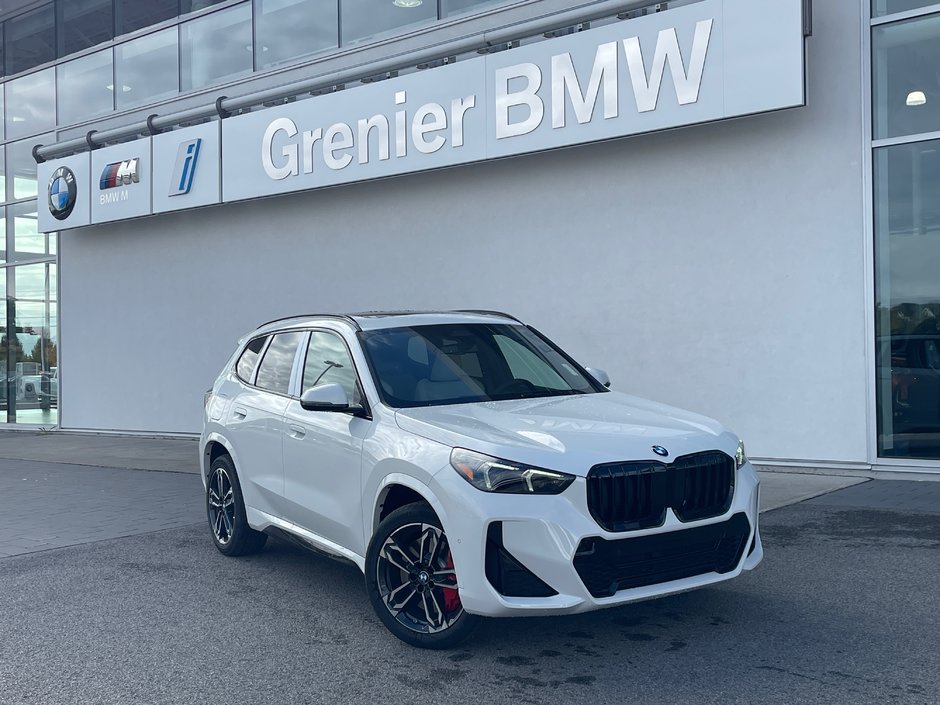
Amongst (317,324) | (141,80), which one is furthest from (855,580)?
(141,80)

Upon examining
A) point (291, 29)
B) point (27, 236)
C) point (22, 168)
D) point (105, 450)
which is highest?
point (291, 29)

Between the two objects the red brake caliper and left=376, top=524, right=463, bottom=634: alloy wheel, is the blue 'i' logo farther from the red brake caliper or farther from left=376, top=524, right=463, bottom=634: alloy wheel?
the red brake caliper

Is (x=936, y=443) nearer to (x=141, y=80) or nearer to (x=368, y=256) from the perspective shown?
(x=368, y=256)

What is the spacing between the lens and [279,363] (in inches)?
270

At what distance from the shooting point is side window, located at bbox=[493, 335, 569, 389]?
20.1ft

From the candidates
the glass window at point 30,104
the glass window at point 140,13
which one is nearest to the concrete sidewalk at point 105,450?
the glass window at point 30,104

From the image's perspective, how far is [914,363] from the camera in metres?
10.4

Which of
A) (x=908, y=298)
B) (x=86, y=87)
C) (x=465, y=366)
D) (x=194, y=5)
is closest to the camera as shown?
(x=465, y=366)

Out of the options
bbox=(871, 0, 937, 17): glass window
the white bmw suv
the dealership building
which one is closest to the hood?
the white bmw suv

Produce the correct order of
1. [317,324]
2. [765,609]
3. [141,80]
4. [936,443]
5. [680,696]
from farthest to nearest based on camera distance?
[141,80], [936,443], [317,324], [765,609], [680,696]

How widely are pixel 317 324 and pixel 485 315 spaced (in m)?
1.13

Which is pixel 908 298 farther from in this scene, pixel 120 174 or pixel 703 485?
pixel 120 174

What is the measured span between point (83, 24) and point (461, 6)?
9923 millimetres

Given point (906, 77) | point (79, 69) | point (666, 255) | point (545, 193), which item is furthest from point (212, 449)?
point (79, 69)
